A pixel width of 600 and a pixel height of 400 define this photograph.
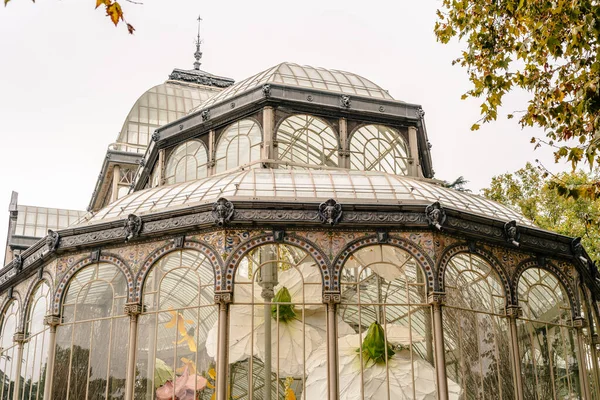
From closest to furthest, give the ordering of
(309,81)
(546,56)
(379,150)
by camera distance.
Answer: (546,56) < (379,150) < (309,81)

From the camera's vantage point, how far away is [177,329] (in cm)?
1841

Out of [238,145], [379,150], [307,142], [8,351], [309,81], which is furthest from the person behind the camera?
[309,81]

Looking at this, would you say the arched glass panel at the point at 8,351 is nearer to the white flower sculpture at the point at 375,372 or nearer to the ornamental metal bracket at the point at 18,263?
the ornamental metal bracket at the point at 18,263

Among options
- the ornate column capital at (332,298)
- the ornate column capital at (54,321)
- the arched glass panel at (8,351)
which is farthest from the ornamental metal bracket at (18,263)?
the ornate column capital at (332,298)

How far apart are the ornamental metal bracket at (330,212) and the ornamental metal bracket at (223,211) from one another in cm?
197

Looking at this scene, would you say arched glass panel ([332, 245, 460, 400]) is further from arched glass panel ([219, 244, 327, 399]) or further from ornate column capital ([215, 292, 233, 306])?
ornate column capital ([215, 292, 233, 306])

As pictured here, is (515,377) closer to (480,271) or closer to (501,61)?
(480,271)

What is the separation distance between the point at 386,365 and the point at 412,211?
11.6ft

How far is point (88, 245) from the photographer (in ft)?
65.7

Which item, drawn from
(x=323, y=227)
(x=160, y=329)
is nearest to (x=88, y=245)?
(x=160, y=329)

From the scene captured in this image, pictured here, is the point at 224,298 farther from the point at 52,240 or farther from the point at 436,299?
the point at 52,240

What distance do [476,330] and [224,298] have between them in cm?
563

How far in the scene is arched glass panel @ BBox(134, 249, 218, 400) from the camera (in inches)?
711

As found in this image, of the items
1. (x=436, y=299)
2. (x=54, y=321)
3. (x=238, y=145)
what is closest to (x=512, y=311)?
(x=436, y=299)
